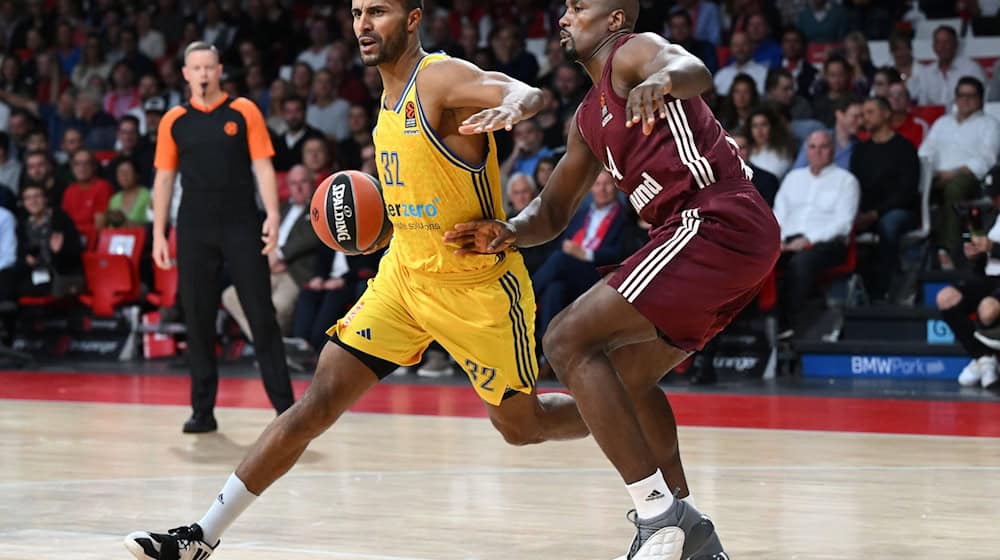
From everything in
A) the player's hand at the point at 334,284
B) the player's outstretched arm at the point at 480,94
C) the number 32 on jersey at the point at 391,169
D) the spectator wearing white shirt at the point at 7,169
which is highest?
the player's outstretched arm at the point at 480,94

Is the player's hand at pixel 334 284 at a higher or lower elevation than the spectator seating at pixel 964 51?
lower

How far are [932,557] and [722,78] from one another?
28.0ft

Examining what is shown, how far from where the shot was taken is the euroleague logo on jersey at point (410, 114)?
14.5 ft

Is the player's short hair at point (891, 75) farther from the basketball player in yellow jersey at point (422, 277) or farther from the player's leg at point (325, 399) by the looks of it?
the player's leg at point (325, 399)

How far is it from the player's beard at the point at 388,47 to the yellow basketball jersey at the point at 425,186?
80 mm

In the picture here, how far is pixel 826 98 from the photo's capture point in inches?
454

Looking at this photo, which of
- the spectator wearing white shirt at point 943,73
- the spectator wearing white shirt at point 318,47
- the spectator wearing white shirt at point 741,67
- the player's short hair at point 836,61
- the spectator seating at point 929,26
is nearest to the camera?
the player's short hair at point 836,61

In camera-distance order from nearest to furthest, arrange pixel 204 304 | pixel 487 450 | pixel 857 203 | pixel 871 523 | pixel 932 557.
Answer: pixel 932 557 < pixel 871 523 < pixel 487 450 < pixel 204 304 < pixel 857 203

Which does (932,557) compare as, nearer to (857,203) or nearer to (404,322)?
(404,322)

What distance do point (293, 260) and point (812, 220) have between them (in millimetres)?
4060

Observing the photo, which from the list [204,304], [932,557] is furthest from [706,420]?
[932,557]

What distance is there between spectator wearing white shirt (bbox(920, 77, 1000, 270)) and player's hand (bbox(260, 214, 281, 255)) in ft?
16.8

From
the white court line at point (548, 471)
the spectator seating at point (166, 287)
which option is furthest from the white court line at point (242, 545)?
the spectator seating at point (166, 287)

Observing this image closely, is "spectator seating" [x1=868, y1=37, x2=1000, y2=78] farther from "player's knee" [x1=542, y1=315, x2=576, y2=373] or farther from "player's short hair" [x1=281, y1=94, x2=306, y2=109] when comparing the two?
"player's knee" [x1=542, y1=315, x2=576, y2=373]
